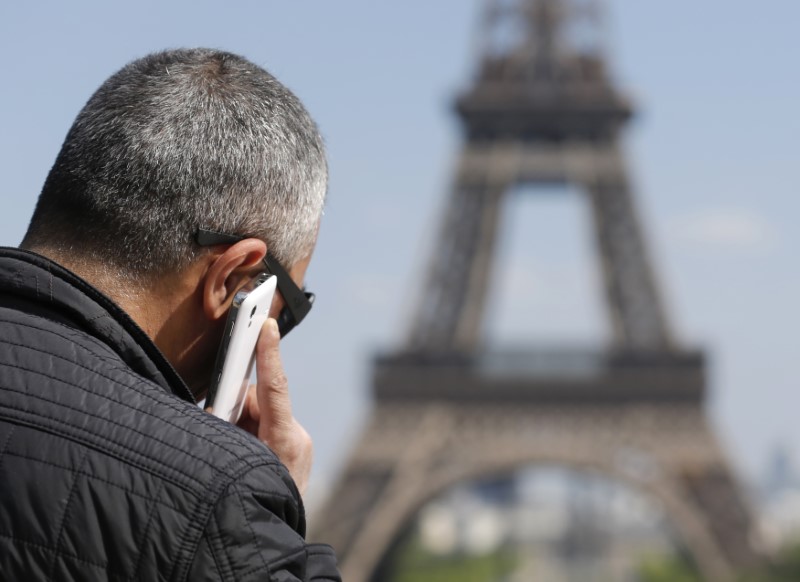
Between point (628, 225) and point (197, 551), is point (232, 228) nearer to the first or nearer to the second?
point (197, 551)

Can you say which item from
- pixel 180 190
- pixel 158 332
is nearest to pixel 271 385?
pixel 158 332

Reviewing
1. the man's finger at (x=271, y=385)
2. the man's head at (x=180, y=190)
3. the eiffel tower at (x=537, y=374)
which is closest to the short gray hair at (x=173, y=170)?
the man's head at (x=180, y=190)

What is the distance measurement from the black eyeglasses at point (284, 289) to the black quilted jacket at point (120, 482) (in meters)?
0.23

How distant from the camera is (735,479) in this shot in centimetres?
3450

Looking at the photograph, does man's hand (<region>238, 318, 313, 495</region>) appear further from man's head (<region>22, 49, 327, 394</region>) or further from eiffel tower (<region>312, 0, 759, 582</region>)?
eiffel tower (<region>312, 0, 759, 582</region>)

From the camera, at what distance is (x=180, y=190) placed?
6.73 feet

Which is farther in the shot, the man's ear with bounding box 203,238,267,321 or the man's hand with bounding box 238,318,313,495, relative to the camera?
the man's hand with bounding box 238,318,313,495


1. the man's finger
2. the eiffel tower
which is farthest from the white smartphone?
the eiffel tower

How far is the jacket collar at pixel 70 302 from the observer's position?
77.4 inches

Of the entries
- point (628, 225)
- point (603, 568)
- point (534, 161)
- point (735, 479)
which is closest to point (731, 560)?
point (735, 479)

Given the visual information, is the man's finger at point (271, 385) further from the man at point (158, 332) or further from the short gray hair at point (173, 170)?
the short gray hair at point (173, 170)

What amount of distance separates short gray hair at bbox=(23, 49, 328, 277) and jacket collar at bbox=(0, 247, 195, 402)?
0.10m

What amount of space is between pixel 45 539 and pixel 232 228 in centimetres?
53

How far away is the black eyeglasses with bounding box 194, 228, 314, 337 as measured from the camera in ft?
6.80
